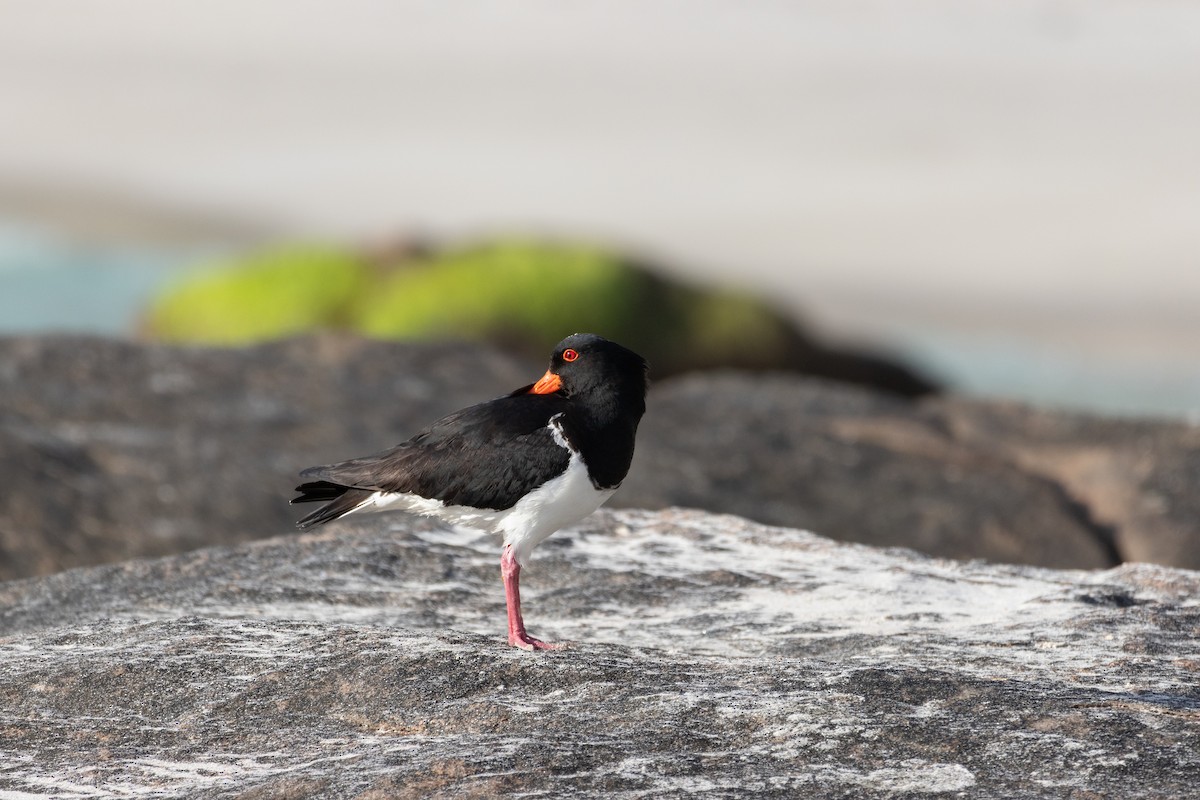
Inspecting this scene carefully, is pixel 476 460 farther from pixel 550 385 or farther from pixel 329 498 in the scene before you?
pixel 329 498

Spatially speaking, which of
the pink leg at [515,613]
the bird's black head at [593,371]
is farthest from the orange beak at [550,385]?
the pink leg at [515,613]

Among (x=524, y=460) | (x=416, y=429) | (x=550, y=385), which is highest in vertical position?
(x=550, y=385)

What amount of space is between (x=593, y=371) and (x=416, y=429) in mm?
6055

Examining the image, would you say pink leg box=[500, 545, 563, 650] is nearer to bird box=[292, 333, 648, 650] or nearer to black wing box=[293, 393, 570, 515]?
bird box=[292, 333, 648, 650]

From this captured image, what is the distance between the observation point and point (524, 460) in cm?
599

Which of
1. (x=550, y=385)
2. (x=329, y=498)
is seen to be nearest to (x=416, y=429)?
(x=329, y=498)

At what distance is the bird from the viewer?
236 inches

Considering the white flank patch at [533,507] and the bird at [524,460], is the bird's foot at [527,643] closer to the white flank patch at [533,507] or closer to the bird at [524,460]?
the bird at [524,460]

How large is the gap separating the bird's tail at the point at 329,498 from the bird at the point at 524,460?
13 mm

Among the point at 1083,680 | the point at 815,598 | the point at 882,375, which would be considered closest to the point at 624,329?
the point at 882,375

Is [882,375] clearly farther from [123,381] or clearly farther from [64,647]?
[64,647]

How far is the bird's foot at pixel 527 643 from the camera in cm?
572

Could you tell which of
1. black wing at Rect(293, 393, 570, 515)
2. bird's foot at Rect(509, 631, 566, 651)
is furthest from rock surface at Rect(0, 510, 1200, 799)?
black wing at Rect(293, 393, 570, 515)

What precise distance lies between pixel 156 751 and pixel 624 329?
53.1 feet
